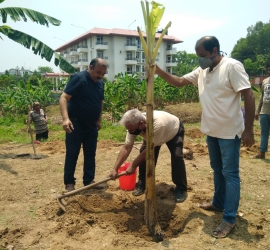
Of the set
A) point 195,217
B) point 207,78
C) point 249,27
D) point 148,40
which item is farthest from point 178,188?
point 249,27

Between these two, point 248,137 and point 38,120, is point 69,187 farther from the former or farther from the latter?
point 38,120

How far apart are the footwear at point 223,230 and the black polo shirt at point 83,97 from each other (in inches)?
82.2

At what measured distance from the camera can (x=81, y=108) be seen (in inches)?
150

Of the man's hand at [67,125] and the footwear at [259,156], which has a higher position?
the man's hand at [67,125]

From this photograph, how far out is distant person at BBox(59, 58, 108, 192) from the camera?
370 cm

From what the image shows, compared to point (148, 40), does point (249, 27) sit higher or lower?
higher

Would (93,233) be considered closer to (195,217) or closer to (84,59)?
(195,217)

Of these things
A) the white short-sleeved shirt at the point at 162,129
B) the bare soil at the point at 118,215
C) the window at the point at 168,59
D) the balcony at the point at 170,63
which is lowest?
the bare soil at the point at 118,215

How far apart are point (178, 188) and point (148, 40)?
2.04 metres

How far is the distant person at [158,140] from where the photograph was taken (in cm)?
306

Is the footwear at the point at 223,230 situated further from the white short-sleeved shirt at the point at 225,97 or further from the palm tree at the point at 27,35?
the palm tree at the point at 27,35

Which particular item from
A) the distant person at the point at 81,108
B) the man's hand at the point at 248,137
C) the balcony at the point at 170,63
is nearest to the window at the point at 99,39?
the balcony at the point at 170,63

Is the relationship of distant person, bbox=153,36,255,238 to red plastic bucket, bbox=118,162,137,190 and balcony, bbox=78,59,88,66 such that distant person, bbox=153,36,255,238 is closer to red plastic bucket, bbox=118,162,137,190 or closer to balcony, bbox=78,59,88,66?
red plastic bucket, bbox=118,162,137,190

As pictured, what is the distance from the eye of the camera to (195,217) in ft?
10.6
